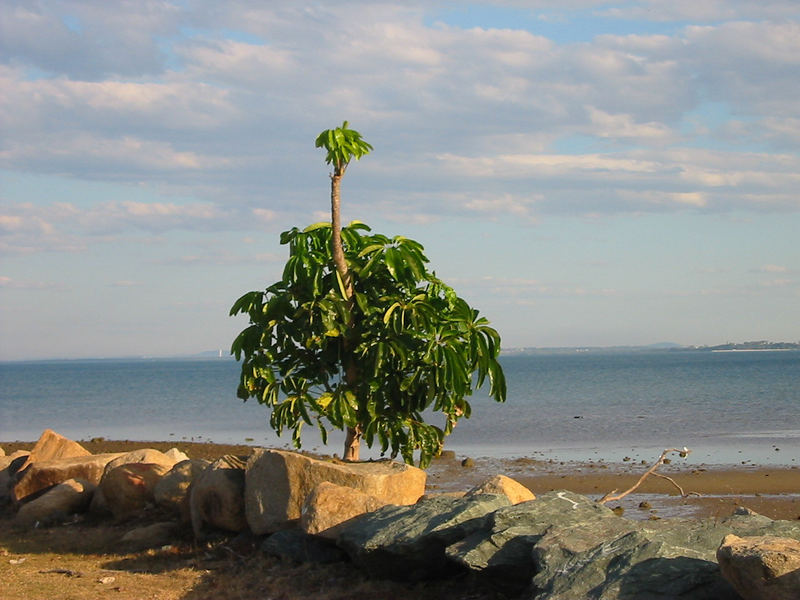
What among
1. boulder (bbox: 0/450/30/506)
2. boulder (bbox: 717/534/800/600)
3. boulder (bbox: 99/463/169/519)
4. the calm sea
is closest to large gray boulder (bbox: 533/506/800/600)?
boulder (bbox: 717/534/800/600)

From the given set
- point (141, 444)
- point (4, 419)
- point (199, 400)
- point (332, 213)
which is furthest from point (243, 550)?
point (199, 400)

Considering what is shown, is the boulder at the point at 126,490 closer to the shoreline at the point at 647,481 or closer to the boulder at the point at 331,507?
the boulder at the point at 331,507

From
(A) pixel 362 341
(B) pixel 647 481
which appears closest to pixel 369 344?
(A) pixel 362 341

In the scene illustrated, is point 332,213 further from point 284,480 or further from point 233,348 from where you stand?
point 284,480

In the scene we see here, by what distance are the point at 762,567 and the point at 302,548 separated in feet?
17.1

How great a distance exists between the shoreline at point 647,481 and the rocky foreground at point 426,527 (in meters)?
5.59

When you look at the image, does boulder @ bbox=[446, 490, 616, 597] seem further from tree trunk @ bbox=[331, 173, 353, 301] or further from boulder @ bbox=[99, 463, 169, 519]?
boulder @ bbox=[99, 463, 169, 519]

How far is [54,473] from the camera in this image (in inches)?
546

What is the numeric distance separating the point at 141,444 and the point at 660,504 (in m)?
15.5

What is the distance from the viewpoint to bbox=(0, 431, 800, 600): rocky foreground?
21.4 feet

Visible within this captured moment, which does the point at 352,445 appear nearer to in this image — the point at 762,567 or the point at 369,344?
the point at 369,344

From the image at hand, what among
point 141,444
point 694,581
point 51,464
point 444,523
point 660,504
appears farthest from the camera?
point 141,444

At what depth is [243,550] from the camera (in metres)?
10.4

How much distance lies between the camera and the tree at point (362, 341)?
10781 mm
